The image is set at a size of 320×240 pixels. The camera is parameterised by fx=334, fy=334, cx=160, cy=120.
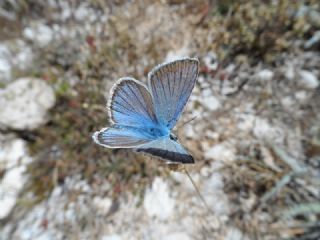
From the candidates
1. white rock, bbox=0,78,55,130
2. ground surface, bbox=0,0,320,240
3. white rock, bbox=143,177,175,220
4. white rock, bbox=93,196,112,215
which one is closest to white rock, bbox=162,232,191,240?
ground surface, bbox=0,0,320,240

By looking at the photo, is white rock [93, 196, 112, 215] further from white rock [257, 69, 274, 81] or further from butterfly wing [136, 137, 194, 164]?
white rock [257, 69, 274, 81]

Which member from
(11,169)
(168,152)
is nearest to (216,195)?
(168,152)

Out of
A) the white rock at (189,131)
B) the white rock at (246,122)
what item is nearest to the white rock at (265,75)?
the white rock at (246,122)

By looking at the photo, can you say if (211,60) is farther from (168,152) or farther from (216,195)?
(168,152)

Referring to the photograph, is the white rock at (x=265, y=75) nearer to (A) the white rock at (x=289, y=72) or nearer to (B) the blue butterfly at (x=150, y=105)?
(A) the white rock at (x=289, y=72)

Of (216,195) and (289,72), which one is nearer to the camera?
(216,195)

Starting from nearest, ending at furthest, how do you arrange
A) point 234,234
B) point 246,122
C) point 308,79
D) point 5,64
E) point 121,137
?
point 121,137
point 234,234
point 246,122
point 308,79
point 5,64
